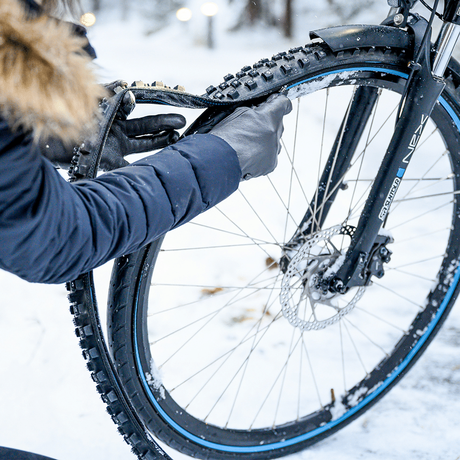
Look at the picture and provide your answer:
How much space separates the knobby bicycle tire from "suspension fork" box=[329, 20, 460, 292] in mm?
64

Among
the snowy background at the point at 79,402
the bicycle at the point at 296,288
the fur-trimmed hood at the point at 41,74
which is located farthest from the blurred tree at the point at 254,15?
the fur-trimmed hood at the point at 41,74

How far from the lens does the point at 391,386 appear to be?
4.10ft

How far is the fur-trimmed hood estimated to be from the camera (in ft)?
1.23

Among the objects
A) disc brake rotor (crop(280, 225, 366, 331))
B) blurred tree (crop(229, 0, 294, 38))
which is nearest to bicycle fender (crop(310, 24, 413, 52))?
disc brake rotor (crop(280, 225, 366, 331))

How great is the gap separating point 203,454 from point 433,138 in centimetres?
218

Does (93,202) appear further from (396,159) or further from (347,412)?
(347,412)

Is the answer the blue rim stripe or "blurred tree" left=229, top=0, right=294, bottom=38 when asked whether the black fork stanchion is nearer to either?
the blue rim stripe

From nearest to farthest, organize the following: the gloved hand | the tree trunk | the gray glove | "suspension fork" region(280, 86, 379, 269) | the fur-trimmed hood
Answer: the fur-trimmed hood, the gray glove, the gloved hand, "suspension fork" region(280, 86, 379, 269), the tree trunk

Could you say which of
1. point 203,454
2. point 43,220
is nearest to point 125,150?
point 43,220

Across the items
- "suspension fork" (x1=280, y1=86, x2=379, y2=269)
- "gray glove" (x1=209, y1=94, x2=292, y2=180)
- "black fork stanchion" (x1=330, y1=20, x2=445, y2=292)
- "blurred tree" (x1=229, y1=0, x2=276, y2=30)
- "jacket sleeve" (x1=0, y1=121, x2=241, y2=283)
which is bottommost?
"jacket sleeve" (x1=0, y1=121, x2=241, y2=283)

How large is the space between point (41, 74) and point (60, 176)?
0.41ft

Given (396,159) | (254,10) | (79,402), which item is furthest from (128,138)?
(254,10)

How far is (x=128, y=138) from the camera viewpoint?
790mm

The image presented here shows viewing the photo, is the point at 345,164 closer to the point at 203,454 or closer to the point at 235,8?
the point at 203,454
